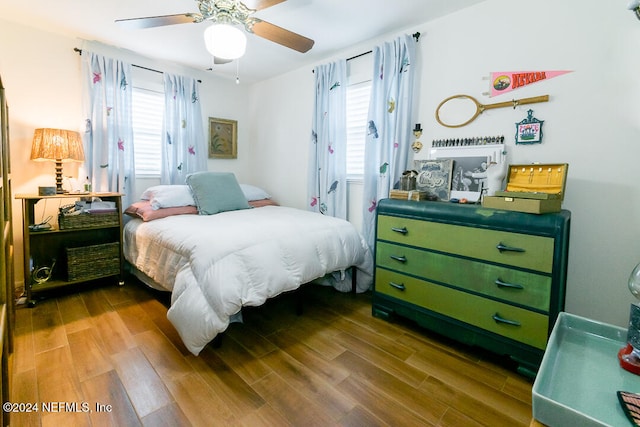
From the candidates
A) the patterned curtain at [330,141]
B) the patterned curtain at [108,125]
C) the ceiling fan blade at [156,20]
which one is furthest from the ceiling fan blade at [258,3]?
the patterned curtain at [108,125]

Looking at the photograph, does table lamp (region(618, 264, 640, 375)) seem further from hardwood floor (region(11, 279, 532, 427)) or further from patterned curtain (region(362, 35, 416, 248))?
patterned curtain (region(362, 35, 416, 248))

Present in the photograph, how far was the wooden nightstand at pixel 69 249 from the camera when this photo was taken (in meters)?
2.40

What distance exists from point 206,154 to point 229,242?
2233mm

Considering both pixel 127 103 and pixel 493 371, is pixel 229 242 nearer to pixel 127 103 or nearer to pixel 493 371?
pixel 493 371

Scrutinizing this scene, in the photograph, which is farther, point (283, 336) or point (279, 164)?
point (279, 164)

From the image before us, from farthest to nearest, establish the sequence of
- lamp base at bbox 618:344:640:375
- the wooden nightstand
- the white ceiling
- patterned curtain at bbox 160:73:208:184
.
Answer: patterned curtain at bbox 160:73:208:184 → the wooden nightstand → the white ceiling → lamp base at bbox 618:344:640:375

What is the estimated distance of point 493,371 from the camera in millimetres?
1693

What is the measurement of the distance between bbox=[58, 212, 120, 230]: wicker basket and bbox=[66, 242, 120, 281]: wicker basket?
0.61 ft

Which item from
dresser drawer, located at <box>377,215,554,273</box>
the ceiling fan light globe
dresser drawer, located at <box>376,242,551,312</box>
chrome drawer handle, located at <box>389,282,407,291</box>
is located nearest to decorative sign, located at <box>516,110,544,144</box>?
dresser drawer, located at <box>377,215,554,273</box>

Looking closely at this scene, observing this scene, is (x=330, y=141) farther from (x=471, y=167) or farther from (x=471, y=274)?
(x=471, y=274)

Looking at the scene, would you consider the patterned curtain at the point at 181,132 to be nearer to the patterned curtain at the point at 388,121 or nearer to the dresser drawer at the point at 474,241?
the patterned curtain at the point at 388,121

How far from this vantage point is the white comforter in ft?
5.46

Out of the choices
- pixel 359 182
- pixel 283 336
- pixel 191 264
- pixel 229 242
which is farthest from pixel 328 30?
pixel 283 336

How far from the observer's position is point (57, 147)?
2455mm
